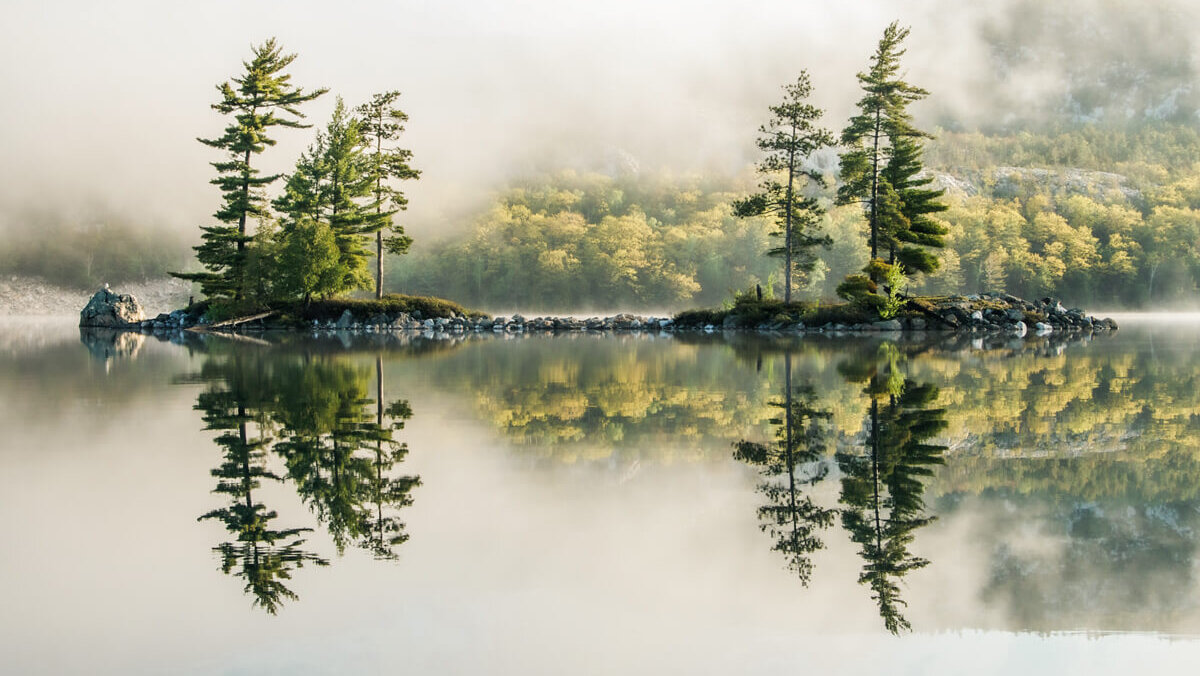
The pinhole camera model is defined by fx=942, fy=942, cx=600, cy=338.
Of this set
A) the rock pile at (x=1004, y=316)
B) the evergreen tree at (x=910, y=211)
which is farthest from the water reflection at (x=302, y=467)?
the evergreen tree at (x=910, y=211)

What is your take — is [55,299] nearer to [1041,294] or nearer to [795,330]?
[795,330]

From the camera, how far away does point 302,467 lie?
907 centimetres

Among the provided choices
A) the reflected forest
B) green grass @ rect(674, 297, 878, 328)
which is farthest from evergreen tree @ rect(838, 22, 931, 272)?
the reflected forest

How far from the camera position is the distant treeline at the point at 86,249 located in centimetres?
13400

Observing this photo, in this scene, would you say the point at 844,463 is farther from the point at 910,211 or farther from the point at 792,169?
the point at 910,211

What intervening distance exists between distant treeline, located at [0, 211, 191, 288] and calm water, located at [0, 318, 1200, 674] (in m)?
139

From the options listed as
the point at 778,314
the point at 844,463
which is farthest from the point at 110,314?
the point at 844,463

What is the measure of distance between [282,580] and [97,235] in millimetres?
152201

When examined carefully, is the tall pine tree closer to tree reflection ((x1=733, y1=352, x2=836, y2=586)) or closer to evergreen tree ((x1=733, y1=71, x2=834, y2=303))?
evergreen tree ((x1=733, y1=71, x2=834, y2=303))

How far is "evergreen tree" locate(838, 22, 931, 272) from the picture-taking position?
47.2 metres

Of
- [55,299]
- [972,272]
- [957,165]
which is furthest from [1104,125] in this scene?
[55,299]

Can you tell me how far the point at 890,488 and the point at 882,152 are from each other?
141ft

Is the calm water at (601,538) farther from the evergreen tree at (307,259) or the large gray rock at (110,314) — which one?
the large gray rock at (110,314)

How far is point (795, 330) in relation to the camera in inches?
1823
